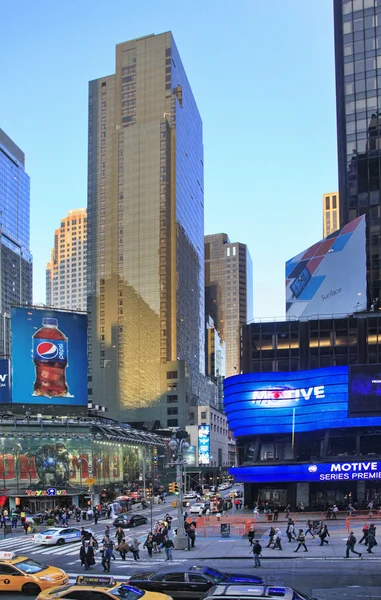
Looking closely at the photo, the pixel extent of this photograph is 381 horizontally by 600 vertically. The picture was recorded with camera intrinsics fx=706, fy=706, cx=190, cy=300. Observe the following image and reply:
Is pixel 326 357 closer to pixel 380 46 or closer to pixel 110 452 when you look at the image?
pixel 110 452

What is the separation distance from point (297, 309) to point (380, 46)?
3990cm

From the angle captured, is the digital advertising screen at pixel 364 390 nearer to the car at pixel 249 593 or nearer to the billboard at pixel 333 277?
the billboard at pixel 333 277

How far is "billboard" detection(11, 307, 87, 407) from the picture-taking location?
95.1 metres

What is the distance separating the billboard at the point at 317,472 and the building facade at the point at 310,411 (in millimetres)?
98

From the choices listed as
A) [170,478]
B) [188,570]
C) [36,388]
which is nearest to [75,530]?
[188,570]

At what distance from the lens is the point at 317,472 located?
230ft

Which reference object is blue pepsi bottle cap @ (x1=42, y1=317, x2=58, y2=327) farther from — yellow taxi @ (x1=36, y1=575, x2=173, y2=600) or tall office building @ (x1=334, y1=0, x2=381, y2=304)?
yellow taxi @ (x1=36, y1=575, x2=173, y2=600)

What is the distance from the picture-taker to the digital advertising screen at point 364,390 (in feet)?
240

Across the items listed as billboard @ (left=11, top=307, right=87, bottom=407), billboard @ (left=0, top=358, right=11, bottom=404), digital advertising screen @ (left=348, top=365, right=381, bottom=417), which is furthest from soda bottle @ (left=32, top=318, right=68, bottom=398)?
digital advertising screen @ (left=348, top=365, right=381, bottom=417)

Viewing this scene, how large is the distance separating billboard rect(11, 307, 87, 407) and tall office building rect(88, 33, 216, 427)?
79328 mm

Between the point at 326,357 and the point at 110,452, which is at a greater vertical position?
the point at 326,357

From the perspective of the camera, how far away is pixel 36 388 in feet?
316

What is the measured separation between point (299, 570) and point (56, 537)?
20553mm

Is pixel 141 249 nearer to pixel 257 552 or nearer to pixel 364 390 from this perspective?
pixel 364 390
